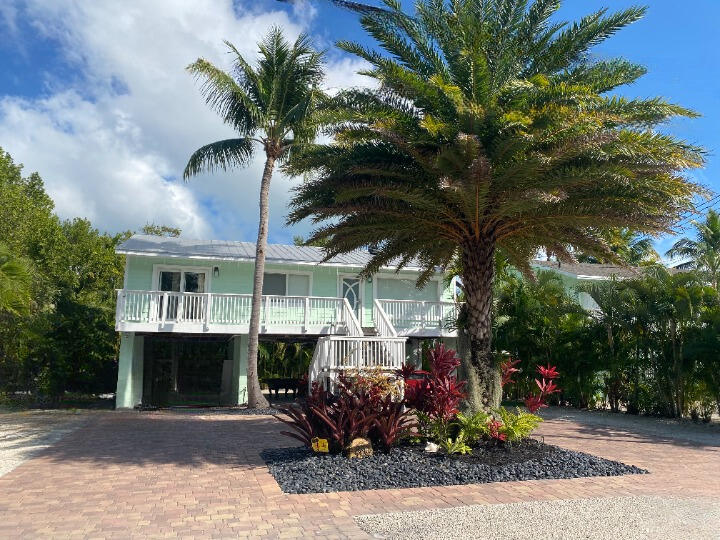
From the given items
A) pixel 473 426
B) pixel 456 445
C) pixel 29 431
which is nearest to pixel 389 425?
pixel 456 445

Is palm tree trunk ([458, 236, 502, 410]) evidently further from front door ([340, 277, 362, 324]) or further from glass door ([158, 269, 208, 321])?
front door ([340, 277, 362, 324])

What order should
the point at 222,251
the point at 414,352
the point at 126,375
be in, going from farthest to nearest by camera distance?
1. the point at 414,352
2. the point at 222,251
3. the point at 126,375

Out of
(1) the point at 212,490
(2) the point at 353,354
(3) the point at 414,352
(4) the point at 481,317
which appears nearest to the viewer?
(1) the point at 212,490

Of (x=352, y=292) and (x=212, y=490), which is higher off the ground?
(x=352, y=292)

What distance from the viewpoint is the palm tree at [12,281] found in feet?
43.8

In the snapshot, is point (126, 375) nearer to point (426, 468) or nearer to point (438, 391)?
point (438, 391)

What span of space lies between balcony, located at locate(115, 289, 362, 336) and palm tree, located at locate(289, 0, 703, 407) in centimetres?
775

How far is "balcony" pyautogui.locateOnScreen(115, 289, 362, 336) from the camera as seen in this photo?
57.8 ft

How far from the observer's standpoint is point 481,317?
10.4 meters

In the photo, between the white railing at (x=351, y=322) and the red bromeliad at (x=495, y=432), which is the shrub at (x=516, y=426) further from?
the white railing at (x=351, y=322)

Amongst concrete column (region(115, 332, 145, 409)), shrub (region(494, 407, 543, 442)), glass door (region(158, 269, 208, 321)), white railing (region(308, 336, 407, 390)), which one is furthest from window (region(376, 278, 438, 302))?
shrub (region(494, 407, 543, 442))

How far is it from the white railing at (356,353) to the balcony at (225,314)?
2.69 m

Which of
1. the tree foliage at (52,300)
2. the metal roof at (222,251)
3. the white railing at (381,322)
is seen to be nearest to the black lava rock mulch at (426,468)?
the white railing at (381,322)

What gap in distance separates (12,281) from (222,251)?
8.34 meters
